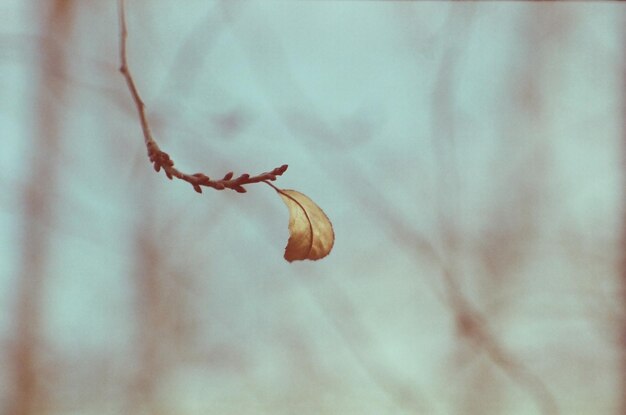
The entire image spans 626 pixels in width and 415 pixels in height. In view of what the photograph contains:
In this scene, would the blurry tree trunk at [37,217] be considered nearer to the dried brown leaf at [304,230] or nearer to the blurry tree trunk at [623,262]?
the dried brown leaf at [304,230]

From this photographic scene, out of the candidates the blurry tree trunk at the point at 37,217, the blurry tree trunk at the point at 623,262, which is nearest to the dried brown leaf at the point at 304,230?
the blurry tree trunk at the point at 37,217

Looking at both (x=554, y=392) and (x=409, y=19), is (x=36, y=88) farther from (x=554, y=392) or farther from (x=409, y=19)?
(x=554, y=392)

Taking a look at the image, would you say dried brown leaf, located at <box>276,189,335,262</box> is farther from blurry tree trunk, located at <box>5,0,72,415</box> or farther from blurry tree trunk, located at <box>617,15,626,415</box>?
blurry tree trunk, located at <box>617,15,626,415</box>

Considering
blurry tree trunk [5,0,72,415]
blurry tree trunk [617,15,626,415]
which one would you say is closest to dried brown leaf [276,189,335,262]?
blurry tree trunk [5,0,72,415]

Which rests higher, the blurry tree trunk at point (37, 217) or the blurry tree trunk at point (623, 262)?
the blurry tree trunk at point (623, 262)

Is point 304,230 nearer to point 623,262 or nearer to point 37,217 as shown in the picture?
point 37,217
